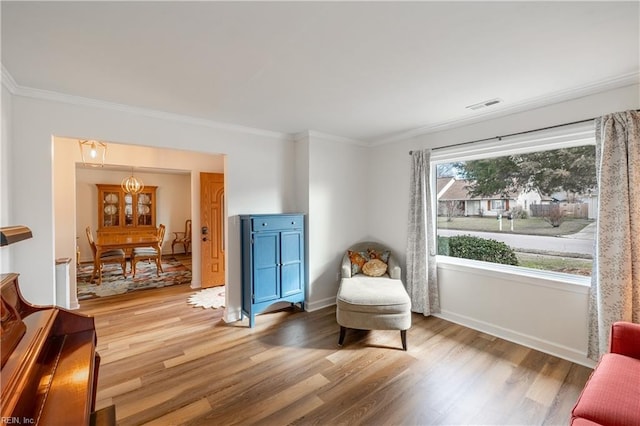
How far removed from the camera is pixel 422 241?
342 cm

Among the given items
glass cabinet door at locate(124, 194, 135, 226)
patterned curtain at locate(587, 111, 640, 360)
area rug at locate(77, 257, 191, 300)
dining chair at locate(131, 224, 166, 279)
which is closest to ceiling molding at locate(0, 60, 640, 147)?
patterned curtain at locate(587, 111, 640, 360)

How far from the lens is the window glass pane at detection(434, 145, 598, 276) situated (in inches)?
99.8

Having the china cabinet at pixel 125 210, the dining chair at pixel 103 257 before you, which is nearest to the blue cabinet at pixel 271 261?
the dining chair at pixel 103 257

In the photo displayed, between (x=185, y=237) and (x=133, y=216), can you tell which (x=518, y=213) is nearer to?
(x=185, y=237)

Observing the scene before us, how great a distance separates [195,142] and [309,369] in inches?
102

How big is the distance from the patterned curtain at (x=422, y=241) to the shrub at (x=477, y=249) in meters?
0.25

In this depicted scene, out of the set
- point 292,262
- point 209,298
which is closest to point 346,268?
point 292,262

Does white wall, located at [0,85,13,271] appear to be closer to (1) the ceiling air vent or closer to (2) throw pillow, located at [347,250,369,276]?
(2) throw pillow, located at [347,250,369,276]

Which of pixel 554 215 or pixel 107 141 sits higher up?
pixel 107 141

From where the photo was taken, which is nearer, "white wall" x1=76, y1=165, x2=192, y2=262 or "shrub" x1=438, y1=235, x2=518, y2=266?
"shrub" x1=438, y1=235, x2=518, y2=266

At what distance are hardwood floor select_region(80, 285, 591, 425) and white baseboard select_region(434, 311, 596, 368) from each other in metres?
0.08

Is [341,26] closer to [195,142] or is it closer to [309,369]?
[195,142]

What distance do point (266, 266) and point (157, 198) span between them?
601cm

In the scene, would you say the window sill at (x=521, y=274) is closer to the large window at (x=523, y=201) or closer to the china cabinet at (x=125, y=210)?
the large window at (x=523, y=201)
